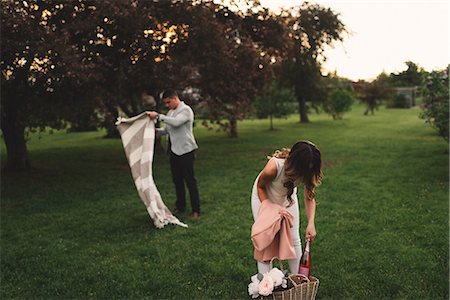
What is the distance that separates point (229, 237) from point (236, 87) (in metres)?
7.14

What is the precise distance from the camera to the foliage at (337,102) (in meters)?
29.8

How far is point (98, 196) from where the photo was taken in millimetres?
8734

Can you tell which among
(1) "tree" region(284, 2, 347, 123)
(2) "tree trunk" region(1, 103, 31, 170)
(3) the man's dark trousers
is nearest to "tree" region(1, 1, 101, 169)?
(2) "tree trunk" region(1, 103, 31, 170)

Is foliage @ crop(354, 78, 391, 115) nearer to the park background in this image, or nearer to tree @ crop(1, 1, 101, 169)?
the park background

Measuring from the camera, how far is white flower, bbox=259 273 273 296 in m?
3.02

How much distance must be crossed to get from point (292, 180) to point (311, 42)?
75.5 ft

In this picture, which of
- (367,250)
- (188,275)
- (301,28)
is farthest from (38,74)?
(301,28)

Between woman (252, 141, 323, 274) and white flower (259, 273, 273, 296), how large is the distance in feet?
1.86

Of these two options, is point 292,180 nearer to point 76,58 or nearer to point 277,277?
Result: point 277,277

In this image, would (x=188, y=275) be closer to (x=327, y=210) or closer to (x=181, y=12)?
(x=327, y=210)

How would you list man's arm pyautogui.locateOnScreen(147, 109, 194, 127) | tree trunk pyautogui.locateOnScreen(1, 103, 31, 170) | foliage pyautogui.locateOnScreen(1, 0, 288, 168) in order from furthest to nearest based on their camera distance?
tree trunk pyautogui.locateOnScreen(1, 103, 31, 170), foliage pyautogui.locateOnScreen(1, 0, 288, 168), man's arm pyautogui.locateOnScreen(147, 109, 194, 127)

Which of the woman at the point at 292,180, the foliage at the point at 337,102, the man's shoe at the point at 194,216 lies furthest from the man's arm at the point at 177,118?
the foliage at the point at 337,102

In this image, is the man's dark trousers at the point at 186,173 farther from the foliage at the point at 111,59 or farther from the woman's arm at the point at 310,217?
the woman's arm at the point at 310,217

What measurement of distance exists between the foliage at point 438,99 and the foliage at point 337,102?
59.1 feet
